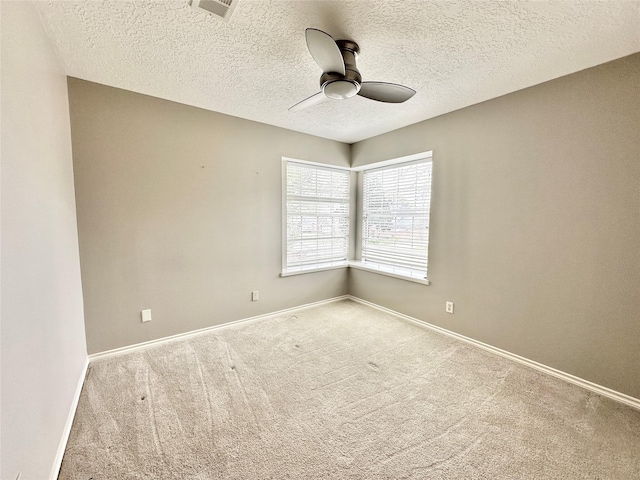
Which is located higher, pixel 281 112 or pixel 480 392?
pixel 281 112

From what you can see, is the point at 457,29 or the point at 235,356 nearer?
the point at 457,29

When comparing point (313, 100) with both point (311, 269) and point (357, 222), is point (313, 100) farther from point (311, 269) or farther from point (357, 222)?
point (357, 222)

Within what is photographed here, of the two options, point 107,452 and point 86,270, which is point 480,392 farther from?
point 86,270

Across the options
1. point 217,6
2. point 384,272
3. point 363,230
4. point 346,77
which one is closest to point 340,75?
point 346,77

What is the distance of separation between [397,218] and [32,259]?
3377 mm

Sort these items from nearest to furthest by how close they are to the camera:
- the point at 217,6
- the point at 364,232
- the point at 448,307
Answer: the point at 217,6 < the point at 448,307 < the point at 364,232

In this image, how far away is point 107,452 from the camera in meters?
1.44

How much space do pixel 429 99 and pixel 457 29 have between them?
0.96 m

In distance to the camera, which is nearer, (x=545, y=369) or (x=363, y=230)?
(x=545, y=369)

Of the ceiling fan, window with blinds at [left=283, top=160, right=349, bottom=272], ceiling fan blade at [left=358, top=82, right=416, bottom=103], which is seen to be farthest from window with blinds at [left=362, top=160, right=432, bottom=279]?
the ceiling fan

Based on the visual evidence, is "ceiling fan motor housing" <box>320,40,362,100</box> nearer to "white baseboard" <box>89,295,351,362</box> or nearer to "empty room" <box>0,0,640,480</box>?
"empty room" <box>0,0,640,480</box>

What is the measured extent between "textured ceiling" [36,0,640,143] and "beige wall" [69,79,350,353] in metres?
0.33

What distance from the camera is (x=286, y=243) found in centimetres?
350

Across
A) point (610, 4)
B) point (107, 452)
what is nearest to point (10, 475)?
point (107, 452)
